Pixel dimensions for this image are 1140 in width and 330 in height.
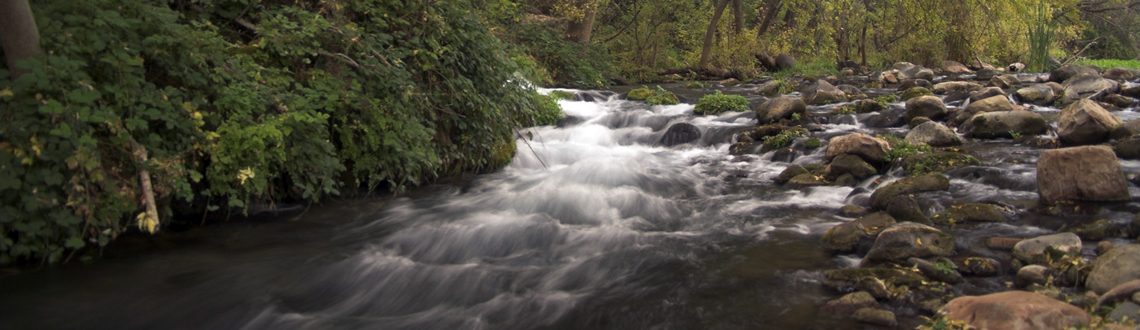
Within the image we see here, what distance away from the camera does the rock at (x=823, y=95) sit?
14555 millimetres

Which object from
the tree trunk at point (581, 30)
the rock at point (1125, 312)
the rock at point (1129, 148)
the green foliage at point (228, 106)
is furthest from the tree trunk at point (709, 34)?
the rock at point (1125, 312)

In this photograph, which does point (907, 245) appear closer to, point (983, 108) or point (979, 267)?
point (979, 267)

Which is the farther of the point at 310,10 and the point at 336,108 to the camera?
the point at 310,10

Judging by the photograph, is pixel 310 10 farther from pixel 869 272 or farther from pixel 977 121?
pixel 977 121

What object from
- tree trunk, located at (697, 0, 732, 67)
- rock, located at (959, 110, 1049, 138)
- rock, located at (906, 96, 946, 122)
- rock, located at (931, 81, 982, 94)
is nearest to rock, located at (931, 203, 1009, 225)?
rock, located at (959, 110, 1049, 138)

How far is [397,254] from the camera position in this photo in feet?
20.7

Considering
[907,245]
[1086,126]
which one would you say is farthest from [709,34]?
[907,245]

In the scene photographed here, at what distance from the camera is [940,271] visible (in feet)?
16.2

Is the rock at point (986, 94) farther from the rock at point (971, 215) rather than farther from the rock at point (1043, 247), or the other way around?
the rock at point (1043, 247)

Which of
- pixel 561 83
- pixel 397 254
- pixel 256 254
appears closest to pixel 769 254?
pixel 397 254

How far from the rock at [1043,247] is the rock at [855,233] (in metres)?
1.01

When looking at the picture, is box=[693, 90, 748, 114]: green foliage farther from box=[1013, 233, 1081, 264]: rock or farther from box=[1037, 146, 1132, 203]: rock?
box=[1013, 233, 1081, 264]: rock

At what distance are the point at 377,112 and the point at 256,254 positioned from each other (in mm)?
1578

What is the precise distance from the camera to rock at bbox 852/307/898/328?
430cm
